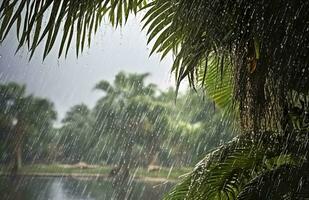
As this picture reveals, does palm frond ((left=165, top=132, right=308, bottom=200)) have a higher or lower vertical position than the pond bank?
higher

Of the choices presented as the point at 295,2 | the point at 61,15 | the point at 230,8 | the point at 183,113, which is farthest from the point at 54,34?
the point at 183,113

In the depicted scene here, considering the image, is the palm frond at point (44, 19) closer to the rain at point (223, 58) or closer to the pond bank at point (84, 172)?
the rain at point (223, 58)

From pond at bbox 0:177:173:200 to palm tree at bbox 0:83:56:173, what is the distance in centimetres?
88

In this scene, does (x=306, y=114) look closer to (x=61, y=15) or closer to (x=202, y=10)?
(x=202, y=10)

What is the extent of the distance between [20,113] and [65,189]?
3184 millimetres

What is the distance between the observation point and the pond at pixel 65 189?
53.0ft

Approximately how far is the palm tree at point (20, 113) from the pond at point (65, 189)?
0.88 metres

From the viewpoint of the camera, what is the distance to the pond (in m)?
16.2

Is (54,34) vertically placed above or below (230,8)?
below

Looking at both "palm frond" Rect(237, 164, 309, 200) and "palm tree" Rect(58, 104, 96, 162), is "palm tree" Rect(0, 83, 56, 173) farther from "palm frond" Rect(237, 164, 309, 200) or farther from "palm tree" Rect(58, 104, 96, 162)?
"palm frond" Rect(237, 164, 309, 200)

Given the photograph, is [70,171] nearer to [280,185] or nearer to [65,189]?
[65,189]

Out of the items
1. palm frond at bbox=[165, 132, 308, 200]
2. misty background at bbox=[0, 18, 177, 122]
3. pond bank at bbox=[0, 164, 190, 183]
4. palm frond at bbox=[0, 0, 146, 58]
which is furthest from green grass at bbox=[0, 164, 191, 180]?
palm frond at bbox=[0, 0, 146, 58]

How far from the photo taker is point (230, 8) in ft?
6.62

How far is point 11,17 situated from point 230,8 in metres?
0.81
